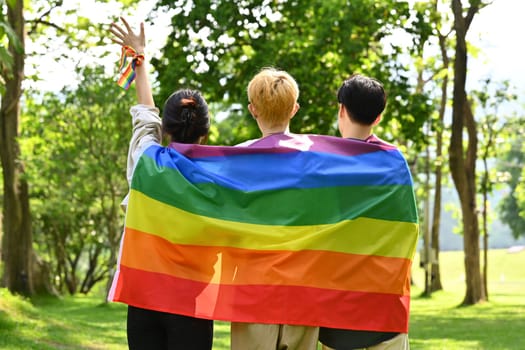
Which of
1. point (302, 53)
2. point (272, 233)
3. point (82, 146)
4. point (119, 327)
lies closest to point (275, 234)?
point (272, 233)

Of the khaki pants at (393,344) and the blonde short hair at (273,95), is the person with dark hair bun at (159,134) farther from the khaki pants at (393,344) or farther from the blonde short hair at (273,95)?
the khaki pants at (393,344)

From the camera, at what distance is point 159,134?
554cm

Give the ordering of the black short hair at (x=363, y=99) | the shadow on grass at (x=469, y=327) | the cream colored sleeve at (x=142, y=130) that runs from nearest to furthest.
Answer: the black short hair at (x=363, y=99) → the cream colored sleeve at (x=142, y=130) → the shadow on grass at (x=469, y=327)

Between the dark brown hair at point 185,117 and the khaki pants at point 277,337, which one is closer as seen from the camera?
the khaki pants at point 277,337

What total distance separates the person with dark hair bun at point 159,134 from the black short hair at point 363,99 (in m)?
0.79

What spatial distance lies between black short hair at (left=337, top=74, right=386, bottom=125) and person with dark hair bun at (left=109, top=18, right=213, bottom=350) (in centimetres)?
79

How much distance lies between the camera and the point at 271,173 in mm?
5293

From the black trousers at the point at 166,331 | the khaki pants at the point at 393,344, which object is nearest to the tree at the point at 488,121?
the khaki pants at the point at 393,344

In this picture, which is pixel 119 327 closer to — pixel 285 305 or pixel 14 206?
pixel 14 206

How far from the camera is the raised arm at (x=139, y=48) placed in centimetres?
562

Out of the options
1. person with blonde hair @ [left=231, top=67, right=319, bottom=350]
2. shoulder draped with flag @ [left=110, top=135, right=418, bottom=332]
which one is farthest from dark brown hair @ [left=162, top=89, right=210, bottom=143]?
person with blonde hair @ [left=231, top=67, right=319, bottom=350]

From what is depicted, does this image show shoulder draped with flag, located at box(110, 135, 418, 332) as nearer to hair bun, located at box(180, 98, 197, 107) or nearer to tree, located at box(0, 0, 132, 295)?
hair bun, located at box(180, 98, 197, 107)

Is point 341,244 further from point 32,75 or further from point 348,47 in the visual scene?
point 32,75

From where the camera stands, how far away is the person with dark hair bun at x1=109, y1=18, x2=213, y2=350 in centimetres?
516
